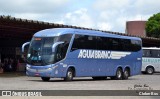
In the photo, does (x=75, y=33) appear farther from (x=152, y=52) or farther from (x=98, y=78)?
(x=152, y=52)

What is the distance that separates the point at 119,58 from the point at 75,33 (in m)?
5.71

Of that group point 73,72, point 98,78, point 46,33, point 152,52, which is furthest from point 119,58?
point 152,52

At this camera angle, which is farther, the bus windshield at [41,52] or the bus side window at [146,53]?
the bus side window at [146,53]

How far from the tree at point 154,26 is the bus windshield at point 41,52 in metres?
60.0

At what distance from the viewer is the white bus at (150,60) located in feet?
144

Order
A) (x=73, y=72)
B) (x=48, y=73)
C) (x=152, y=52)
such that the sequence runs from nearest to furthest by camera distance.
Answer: (x=48, y=73) < (x=73, y=72) < (x=152, y=52)

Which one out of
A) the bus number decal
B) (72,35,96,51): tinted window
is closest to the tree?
the bus number decal

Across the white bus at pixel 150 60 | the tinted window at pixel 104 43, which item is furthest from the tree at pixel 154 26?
the tinted window at pixel 104 43

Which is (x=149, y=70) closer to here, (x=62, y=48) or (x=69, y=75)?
(x=69, y=75)

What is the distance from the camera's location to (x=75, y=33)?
26016 millimetres

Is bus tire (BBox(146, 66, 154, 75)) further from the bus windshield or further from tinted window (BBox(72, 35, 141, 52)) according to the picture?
the bus windshield

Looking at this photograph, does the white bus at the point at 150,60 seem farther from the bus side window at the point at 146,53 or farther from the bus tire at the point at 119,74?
the bus tire at the point at 119,74

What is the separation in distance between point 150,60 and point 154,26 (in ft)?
138

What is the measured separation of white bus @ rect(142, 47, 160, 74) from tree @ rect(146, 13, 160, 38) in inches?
1540
